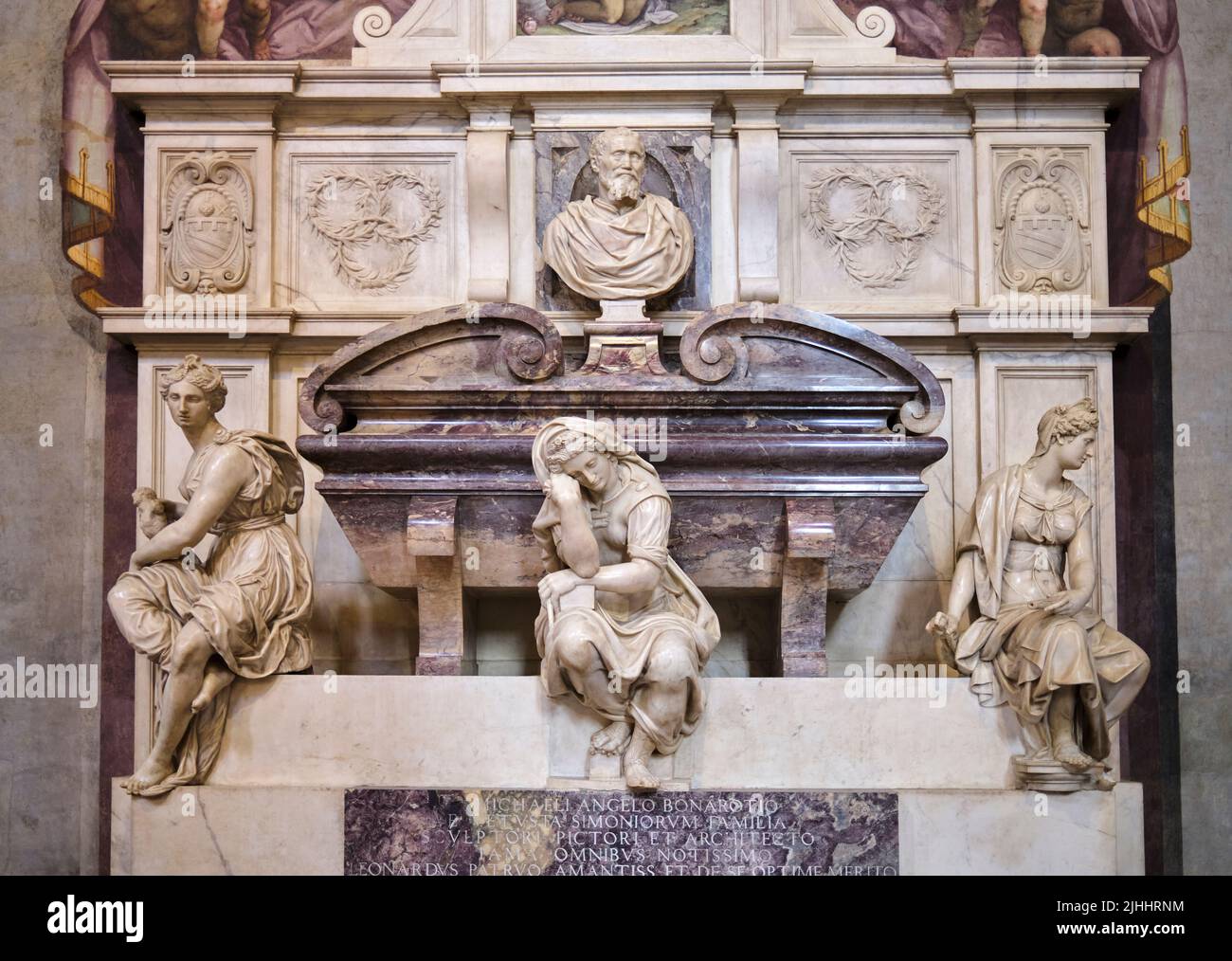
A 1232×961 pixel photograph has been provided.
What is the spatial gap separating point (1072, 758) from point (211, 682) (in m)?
3.25

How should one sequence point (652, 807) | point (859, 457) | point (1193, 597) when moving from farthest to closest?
point (1193, 597) → point (859, 457) → point (652, 807)

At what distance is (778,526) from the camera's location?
6.86 meters

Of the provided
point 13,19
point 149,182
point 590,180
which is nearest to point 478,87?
point 590,180

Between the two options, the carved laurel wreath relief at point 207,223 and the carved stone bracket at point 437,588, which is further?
the carved laurel wreath relief at point 207,223

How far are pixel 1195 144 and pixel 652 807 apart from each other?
4.49m

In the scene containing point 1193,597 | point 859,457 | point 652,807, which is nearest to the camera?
point 652,807

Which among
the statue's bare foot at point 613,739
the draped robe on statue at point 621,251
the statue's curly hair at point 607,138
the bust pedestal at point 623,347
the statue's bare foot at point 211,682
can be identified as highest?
the statue's curly hair at point 607,138

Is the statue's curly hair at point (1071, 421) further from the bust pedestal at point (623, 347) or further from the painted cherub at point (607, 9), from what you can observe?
the painted cherub at point (607, 9)

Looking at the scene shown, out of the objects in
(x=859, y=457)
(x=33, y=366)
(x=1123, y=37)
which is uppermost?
(x=1123, y=37)

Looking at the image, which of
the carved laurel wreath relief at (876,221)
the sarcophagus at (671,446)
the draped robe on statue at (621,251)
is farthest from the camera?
the carved laurel wreath relief at (876,221)

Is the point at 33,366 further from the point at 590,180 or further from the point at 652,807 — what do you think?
the point at 652,807

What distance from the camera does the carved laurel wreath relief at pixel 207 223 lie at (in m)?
8.08

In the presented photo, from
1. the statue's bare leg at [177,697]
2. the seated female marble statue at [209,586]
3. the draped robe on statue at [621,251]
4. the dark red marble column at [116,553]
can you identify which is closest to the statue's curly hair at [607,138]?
the draped robe on statue at [621,251]

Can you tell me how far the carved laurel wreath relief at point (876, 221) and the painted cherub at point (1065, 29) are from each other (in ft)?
2.89
